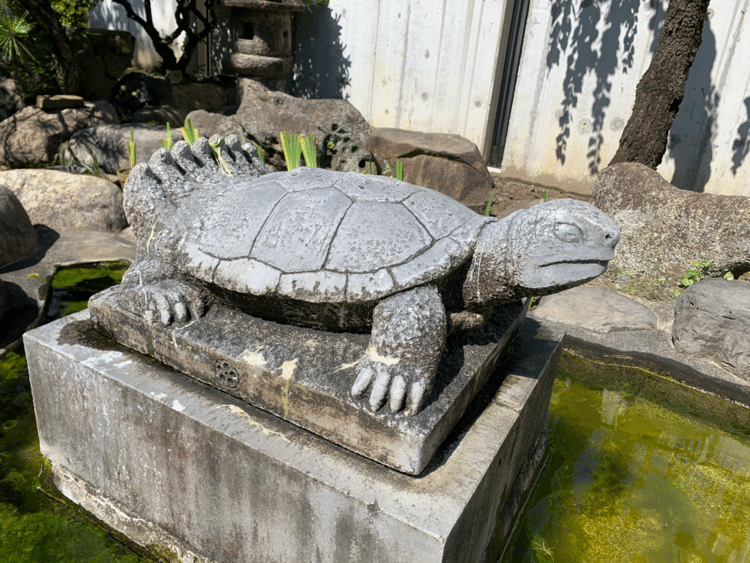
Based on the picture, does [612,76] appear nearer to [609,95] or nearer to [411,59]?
[609,95]

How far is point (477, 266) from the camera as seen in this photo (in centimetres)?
155

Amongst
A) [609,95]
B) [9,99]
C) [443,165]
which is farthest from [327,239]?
[9,99]

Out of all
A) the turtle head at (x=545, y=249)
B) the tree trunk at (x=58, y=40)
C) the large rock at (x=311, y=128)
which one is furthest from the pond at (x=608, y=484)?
the tree trunk at (x=58, y=40)

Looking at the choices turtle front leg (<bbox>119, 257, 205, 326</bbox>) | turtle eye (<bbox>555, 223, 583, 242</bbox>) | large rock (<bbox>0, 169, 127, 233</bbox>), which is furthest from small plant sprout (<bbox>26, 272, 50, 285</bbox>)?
turtle eye (<bbox>555, 223, 583, 242</bbox>)

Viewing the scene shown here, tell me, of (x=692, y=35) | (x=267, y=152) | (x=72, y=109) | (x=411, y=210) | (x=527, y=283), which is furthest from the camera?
(x=72, y=109)

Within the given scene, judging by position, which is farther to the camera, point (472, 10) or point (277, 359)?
point (472, 10)

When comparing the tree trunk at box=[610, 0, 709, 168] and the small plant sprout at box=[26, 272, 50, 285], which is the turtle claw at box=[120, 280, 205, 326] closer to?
the small plant sprout at box=[26, 272, 50, 285]

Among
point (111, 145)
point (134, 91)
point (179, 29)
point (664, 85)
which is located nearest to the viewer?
point (664, 85)

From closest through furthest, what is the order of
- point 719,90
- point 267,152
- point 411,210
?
point 411,210, point 719,90, point 267,152

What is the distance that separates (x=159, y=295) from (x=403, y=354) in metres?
0.82

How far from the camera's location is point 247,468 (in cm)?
152

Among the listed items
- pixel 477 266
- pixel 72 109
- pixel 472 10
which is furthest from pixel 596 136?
pixel 72 109

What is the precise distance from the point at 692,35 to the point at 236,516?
13.9 ft

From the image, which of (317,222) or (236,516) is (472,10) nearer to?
(317,222)
